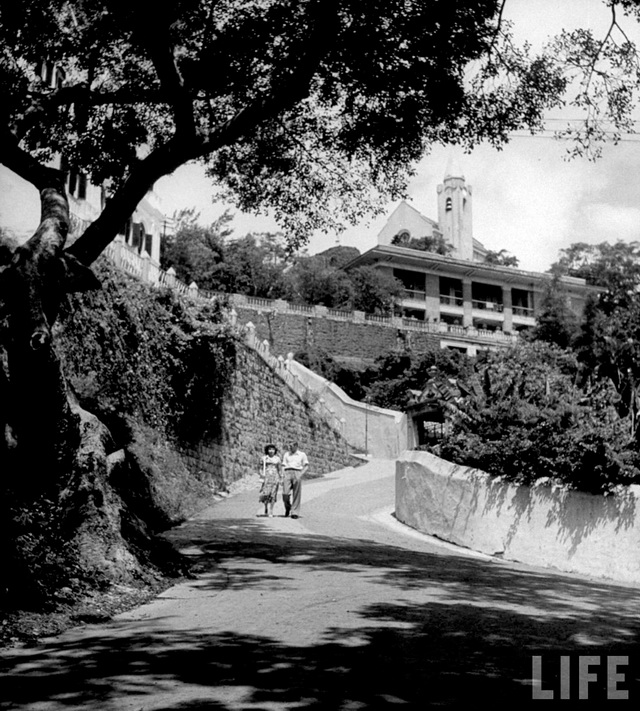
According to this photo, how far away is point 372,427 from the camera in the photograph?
1309 inches

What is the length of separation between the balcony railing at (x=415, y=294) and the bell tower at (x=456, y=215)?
1783cm

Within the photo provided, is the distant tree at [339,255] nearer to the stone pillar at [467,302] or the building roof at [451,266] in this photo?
the building roof at [451,266]

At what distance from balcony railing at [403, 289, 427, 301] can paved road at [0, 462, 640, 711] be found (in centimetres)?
4667

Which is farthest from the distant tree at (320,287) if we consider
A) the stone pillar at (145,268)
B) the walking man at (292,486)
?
the walking man at (292,486)

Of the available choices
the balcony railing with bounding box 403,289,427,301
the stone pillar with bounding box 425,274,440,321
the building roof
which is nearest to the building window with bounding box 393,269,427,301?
the balcony railing with bounding box 403,289,427,301

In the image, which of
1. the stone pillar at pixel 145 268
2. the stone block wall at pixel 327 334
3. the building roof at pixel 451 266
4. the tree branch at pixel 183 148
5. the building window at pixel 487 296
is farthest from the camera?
the building window at pixel 487 296

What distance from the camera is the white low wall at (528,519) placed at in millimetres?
11062

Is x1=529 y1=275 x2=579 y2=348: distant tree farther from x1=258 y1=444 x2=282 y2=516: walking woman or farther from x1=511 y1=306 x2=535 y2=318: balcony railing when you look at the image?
x1=258 y1=444 x2=282 y2=516: walking woman

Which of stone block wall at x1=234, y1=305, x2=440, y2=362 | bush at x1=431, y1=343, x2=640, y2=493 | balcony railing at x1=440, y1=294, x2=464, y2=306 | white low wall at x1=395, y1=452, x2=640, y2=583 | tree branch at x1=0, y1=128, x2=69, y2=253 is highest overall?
balcony railing at x1=440, y1=294, x2=464, y2=306

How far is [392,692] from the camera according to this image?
14.5 ft

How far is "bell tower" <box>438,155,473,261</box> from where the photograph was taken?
246ft

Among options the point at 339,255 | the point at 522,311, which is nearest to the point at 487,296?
the point at 522,311

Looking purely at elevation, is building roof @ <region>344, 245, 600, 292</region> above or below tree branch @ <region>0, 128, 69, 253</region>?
above

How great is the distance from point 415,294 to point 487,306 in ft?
22.7
